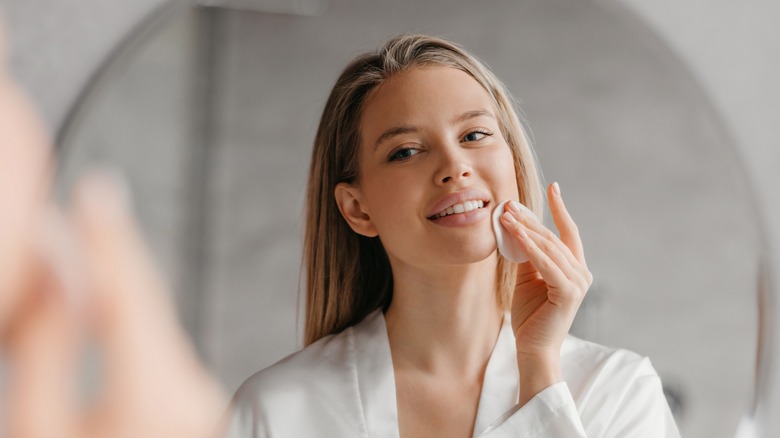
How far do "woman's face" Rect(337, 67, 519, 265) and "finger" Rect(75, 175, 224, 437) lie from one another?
0.16 meters

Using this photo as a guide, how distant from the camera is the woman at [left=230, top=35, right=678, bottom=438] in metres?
0.48

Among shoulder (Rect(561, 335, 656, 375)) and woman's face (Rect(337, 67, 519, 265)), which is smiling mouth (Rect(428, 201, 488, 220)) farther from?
shoulder (Rect(561, 335, 656, 375))

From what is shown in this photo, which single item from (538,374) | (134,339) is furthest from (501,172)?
(134,339)

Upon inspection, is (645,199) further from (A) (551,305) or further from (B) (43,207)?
(B) (43,207)

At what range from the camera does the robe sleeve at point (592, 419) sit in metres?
0.48

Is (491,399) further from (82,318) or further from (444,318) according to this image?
(82,318)

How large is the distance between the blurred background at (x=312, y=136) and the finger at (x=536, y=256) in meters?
0.03

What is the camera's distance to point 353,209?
514 mm

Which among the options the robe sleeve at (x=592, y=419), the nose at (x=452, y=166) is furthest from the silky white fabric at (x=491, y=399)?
the nose at (x=452, y=166)

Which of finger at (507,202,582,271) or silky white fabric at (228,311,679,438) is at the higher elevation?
finger at (507,202,582,271)

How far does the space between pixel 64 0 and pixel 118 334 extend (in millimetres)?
241

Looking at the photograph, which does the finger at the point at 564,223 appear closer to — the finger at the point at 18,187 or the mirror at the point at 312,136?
the mirror at the point at 312,136

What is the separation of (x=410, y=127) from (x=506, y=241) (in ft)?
0.31

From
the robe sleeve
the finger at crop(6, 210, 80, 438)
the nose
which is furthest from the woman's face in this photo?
the finger at crop(6, 210, 80, 438)
